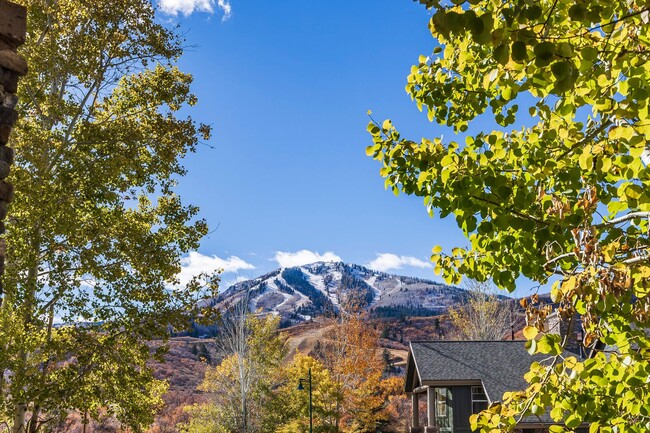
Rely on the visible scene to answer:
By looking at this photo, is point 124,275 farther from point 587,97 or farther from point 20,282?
point 587,97

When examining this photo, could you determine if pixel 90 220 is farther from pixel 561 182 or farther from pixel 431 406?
pixel 431 406

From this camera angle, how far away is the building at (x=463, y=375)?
22828 millimetres

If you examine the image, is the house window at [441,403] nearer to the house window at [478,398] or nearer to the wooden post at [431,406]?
the wooden post at [431,406]

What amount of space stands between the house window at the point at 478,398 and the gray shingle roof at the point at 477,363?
0.82 m

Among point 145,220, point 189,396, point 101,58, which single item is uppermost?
point 101,58

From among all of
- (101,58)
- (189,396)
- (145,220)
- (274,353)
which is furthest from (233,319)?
(189,396)

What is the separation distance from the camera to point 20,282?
11133 mm

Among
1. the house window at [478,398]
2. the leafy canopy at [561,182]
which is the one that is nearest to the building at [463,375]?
the house window at [478,398]

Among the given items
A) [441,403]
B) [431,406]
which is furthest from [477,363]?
[441,403]

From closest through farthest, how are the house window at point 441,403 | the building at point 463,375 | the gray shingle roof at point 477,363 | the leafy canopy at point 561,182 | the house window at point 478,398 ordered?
the leafy canopy at point 561,182 → the gray shingle roof at point 477,363 → the building at point 463,375 → the house window at point 478,398 → the house window at point 441,403

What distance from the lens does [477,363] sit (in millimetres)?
23875

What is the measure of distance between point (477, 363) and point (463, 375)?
3.77 ft

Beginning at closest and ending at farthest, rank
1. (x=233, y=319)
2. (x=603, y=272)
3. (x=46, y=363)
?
(x=603, y=272)
(x=46, y=363)
(x=233, y=319)

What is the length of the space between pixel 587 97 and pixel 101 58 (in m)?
11.8
